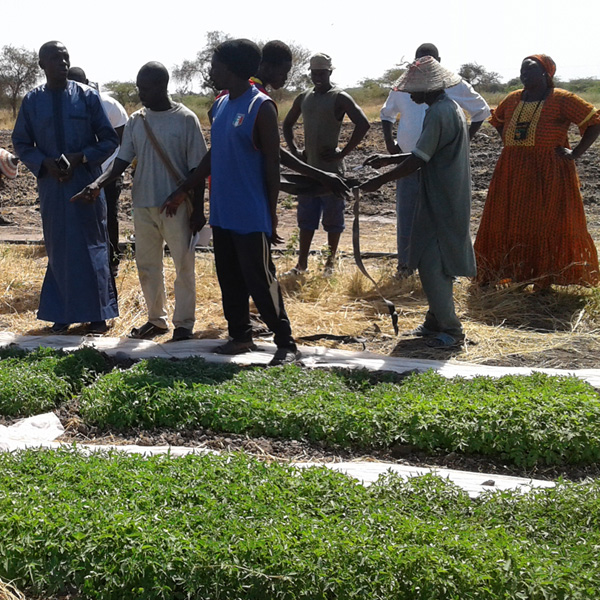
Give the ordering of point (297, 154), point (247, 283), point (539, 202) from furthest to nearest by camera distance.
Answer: point (297, 154) → point (539, 202) → point (247, 283)

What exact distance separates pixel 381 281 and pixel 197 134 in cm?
256

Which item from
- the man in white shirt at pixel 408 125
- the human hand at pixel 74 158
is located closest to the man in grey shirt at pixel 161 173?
the human hand at pixel 74 158

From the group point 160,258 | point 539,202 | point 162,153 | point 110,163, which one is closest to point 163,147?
point 162,153

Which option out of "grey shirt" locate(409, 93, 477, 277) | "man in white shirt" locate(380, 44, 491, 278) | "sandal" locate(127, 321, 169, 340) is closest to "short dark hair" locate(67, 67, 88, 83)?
"sandal" locate(127, 321, 169, 340)

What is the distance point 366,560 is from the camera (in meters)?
2.98

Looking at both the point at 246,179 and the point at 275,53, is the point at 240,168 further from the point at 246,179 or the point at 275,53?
the point at 275,53

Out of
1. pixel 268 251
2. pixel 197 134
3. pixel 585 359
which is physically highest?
pixel 197 134

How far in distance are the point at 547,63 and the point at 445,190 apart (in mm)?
2015

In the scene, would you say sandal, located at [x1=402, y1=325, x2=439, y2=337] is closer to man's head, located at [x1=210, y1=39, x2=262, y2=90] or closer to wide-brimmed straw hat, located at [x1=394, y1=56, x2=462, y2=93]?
wide-brimmed straw hat, located at [x1=394, y1=56, x2=462, y2=93]

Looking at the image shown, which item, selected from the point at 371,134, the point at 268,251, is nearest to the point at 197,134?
the point at 268,251

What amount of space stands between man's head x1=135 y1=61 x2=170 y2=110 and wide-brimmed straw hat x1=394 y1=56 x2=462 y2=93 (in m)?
1.59

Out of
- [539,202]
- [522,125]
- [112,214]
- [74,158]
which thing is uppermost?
[522,125]

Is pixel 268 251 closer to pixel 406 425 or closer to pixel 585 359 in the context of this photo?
pixel 406 425

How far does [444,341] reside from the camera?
612 cm
